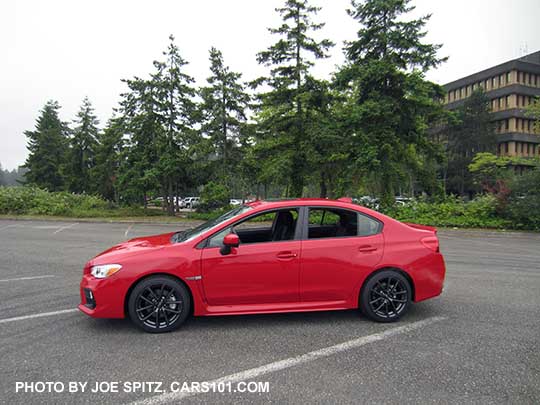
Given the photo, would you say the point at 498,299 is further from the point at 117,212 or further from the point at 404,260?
the point at 117,212

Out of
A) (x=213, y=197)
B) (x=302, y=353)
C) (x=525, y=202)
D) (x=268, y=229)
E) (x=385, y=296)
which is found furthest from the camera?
(x=213, y=197)

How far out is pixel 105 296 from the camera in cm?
352

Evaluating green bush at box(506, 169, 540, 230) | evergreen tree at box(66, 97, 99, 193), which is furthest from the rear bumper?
evergreen tree at box(66, 97, 99, 193)

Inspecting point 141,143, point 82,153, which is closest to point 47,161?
point 82,153

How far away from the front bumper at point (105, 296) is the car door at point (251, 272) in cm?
95

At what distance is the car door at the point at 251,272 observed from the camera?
364cm

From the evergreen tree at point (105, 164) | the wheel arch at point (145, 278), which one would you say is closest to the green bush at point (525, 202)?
the wheel arch at point (145, 278)

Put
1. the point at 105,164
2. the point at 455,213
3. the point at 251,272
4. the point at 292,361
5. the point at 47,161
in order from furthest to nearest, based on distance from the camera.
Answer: the point at 47,161, the point at 105,164, the point at 455,213, the point at 251,272, the point at 292,361

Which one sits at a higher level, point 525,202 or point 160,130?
point 160,130

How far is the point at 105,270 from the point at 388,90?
16.6 m

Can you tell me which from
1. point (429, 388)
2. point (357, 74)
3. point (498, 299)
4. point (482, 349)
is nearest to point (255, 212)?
point (429, 388)

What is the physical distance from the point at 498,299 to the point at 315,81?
14.5m

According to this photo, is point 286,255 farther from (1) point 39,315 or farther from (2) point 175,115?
(2) point 175,115

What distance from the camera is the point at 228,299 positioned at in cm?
370
